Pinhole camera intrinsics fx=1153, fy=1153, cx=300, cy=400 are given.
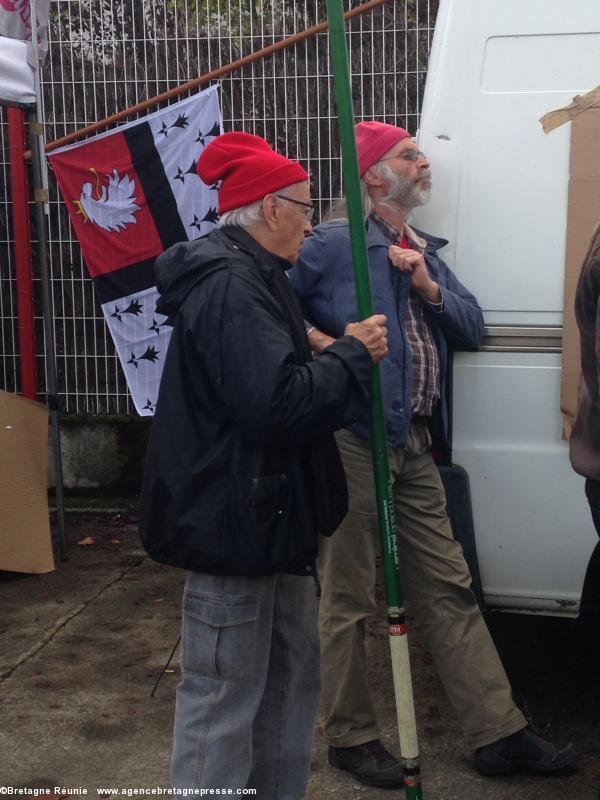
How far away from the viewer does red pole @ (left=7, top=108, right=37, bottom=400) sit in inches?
253

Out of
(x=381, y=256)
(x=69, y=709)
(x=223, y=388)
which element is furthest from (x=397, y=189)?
(x=69, y=709)

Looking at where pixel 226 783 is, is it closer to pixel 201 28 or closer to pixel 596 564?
pixel 596 564

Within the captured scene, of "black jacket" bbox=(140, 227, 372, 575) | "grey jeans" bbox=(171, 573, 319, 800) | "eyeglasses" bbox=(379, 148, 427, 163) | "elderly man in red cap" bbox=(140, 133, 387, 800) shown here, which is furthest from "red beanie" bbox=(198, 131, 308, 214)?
"grey jeans" bbox=(171, 573, 319, 800)

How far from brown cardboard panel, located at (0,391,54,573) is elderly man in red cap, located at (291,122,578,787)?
2493 mm

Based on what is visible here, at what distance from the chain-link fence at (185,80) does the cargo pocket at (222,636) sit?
4.32 meters

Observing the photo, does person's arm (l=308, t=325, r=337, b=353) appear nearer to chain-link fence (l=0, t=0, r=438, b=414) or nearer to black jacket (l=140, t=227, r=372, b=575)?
black jacket (l=140, t=227, r=372, b=575)

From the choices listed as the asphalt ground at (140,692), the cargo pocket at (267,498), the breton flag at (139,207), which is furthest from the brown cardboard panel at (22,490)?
the cargo pocket at (267,498)

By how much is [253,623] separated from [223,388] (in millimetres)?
573

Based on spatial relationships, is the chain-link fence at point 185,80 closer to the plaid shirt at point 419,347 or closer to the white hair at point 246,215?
the plaid shirt at point 419,347

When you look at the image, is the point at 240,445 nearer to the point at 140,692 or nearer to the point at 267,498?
the point at 267,498

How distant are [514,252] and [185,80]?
3758mm

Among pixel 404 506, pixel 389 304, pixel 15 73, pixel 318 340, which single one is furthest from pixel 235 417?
pixel 15 73

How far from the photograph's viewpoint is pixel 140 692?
4.22 m

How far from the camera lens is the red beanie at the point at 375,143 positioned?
3553 mm
